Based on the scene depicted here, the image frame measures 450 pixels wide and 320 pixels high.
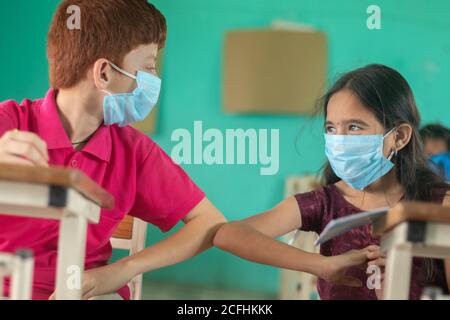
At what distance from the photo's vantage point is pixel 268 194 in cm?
516

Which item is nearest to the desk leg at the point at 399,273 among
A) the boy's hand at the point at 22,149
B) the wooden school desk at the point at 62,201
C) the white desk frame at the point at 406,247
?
the white desk frame at the point at 406,247

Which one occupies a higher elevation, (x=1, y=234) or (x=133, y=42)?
(x=133, y=42)

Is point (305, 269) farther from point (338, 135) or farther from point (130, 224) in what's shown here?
point (130, 224)

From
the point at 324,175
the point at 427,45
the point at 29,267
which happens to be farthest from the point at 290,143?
the point at 29,267

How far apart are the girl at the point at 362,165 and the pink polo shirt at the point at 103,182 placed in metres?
0.18

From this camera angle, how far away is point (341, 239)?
6.32 feet

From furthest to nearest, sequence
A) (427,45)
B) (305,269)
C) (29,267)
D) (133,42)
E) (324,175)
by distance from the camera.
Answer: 1. (427,45)
2. (324,175)
3. (133,42)
4. (305,269)
5. (29,267)

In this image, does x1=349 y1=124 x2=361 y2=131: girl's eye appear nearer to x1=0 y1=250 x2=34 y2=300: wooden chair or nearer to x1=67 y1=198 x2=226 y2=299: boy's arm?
x1=67 y1=198 x2=226 y2=299: boy's arm

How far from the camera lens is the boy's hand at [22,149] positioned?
137 cm

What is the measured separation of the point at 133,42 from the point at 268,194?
338 centimetres
